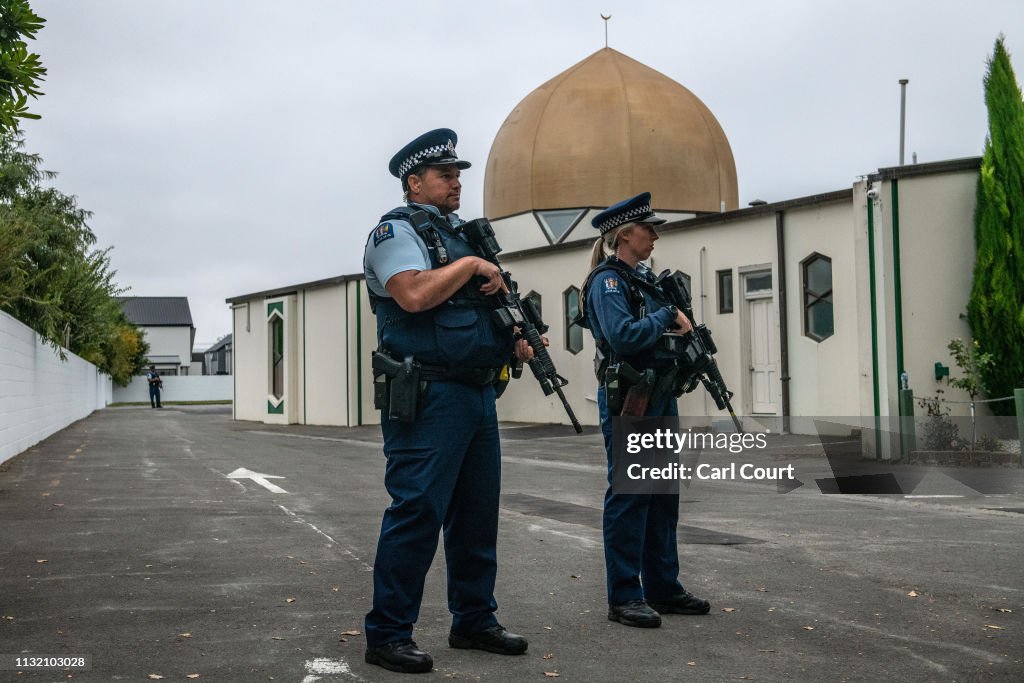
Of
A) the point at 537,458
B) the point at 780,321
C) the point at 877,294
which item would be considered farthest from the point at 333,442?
the point at 877,294

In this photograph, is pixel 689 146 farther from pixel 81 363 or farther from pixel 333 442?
pixel 81 363

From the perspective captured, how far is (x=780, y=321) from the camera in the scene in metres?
19.6

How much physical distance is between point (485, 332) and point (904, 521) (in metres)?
5.58

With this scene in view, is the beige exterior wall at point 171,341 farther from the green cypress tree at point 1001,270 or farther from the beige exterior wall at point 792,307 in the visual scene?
the green cypress tree at point 1001,270

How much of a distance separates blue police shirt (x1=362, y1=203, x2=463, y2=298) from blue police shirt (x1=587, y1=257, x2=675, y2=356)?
3.60ft

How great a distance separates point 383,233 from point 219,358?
4128 inches

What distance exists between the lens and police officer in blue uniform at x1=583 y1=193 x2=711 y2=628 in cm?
526

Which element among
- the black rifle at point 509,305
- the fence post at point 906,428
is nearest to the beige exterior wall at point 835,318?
the fence post at point 906,428

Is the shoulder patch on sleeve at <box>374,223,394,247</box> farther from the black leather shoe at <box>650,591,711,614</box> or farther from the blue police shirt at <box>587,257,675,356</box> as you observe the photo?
the black leather shoe at <box>650,591,711,614</box>

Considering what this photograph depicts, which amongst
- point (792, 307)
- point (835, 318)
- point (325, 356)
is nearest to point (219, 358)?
point (325, 356)

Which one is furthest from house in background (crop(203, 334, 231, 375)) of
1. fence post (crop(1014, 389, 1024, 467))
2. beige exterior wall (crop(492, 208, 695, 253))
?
fence post (crop(1014, 389, 1024, 467))

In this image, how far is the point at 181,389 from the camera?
240ft

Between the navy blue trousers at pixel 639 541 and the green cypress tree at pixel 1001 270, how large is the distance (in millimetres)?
11124

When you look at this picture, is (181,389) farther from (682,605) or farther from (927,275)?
(682,605)
